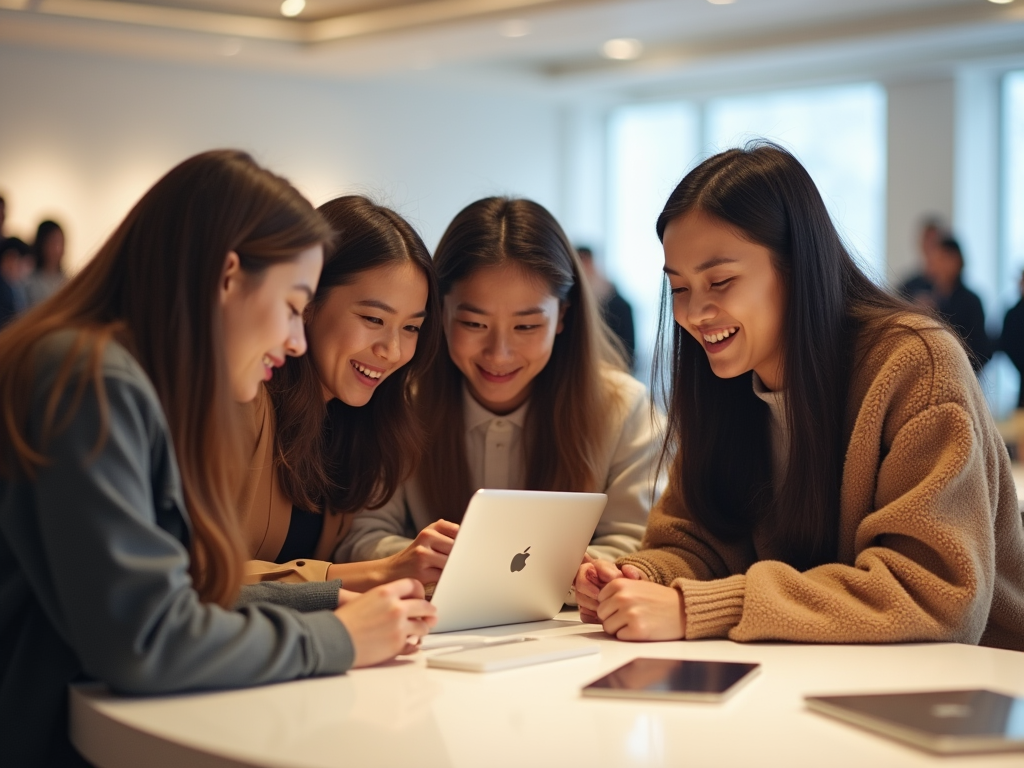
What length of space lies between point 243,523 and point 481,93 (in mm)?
8902

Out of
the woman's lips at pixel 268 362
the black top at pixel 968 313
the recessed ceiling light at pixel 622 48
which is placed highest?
the recessed ceiling light at pixel 622 48

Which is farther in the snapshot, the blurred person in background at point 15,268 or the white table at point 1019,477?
the blurred person in background at point 15,268

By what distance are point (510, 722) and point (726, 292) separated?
88cm

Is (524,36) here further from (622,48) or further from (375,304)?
(375,304)

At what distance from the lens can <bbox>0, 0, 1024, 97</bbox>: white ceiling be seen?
7367 mm

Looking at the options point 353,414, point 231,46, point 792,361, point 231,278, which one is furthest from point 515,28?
point 231,278

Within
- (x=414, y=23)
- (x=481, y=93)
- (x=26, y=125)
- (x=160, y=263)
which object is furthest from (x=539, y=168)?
(x=160, y=263)

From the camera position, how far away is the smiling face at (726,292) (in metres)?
1.87

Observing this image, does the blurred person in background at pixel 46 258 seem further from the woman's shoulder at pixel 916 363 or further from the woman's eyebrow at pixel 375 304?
the woman's shoulder at pixel 916 363

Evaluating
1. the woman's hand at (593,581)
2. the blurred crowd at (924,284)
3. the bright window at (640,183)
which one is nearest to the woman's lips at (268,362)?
the woman's hand at (593,581)

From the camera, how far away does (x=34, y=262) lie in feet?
24.6

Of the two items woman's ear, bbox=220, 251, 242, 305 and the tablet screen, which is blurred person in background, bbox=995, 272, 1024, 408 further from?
woman's ear, bbox=220, 251, 242, 305

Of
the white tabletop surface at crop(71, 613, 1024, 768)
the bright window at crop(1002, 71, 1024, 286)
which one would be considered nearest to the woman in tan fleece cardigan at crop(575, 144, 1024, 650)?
the white tabletop surface at crop(71, 613, 1024, 768)

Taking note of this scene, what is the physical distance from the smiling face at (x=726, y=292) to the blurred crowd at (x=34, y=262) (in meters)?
5.58
